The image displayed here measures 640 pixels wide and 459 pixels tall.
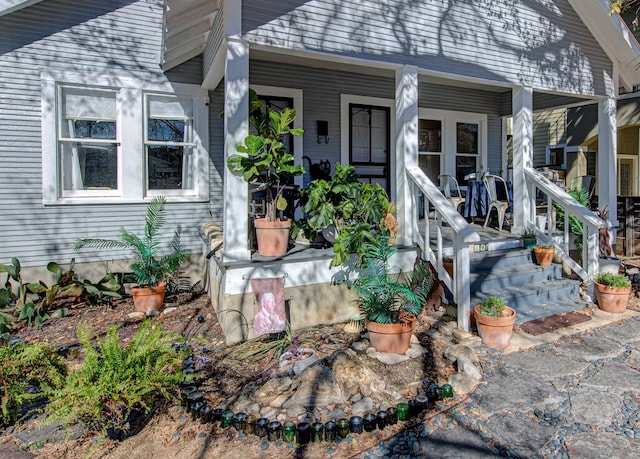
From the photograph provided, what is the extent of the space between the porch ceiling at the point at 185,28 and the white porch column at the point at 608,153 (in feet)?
20.6

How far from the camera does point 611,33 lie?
6.34 metres

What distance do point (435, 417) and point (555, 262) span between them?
384 centimetres

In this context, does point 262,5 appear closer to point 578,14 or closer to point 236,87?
point 236,87

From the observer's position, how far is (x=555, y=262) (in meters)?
5.57

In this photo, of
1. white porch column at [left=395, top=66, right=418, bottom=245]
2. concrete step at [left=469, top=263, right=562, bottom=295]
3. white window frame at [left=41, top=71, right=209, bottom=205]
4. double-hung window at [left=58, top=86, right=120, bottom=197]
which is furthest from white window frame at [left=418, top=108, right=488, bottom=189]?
double-hung window at [left=58, top=86, right=120, bottom=197]

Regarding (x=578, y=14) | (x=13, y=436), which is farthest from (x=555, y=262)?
(x=13, y=436)

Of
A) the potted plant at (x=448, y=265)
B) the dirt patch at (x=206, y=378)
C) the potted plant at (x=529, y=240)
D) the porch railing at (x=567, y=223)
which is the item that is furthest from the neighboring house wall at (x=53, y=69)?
the porch railing at (x=567, y=223)

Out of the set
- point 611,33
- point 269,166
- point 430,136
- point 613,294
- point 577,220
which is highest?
point 611,33

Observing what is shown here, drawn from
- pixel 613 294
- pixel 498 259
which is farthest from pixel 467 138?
pixel 613 294

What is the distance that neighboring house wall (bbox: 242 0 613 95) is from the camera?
4.27 meters

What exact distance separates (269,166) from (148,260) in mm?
2134

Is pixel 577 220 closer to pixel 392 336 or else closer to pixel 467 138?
pixel 467 138

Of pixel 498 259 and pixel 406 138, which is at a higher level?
pixel 406 138

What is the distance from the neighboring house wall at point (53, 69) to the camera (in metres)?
4.86
